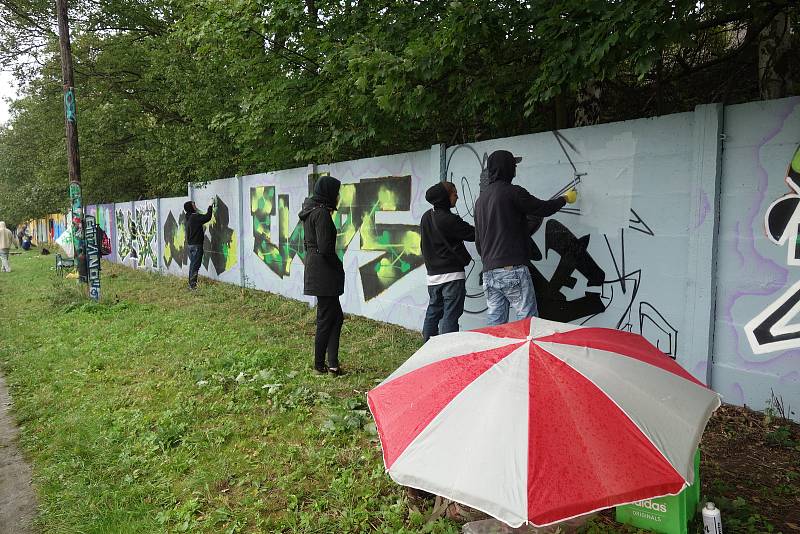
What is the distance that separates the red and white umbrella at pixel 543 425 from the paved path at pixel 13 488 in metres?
2.55

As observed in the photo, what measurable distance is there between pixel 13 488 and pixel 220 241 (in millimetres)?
9648

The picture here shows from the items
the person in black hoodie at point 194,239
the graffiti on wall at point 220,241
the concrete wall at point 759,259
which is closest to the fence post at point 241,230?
the graffiti on wall at point 220,241

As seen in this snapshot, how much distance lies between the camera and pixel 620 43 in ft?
13.3

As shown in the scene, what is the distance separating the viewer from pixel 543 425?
5.82 feet

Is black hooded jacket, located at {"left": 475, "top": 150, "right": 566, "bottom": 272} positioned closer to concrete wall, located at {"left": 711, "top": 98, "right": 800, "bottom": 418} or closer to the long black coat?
concrete wall, located at {"left": 711, "top": 98, "right": 800, "bottom": 418}

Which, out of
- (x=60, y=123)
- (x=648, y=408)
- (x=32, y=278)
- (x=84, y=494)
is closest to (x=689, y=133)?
(x=648, y=408)

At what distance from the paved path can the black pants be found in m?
2.47

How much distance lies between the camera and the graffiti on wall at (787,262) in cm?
356

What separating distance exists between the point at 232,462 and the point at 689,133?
4.13m

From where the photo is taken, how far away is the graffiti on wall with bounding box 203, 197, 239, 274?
12.3 meters

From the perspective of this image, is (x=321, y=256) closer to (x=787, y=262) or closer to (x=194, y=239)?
(x=787, y=262)

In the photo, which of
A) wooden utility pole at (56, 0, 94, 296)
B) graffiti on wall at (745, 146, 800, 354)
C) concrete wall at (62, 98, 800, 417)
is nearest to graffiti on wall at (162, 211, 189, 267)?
wooden utility pole at (56, 0, 94, 296)

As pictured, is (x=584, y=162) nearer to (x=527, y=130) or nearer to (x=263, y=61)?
(x=527, y=130)

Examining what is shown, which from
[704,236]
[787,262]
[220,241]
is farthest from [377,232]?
[220,241]
